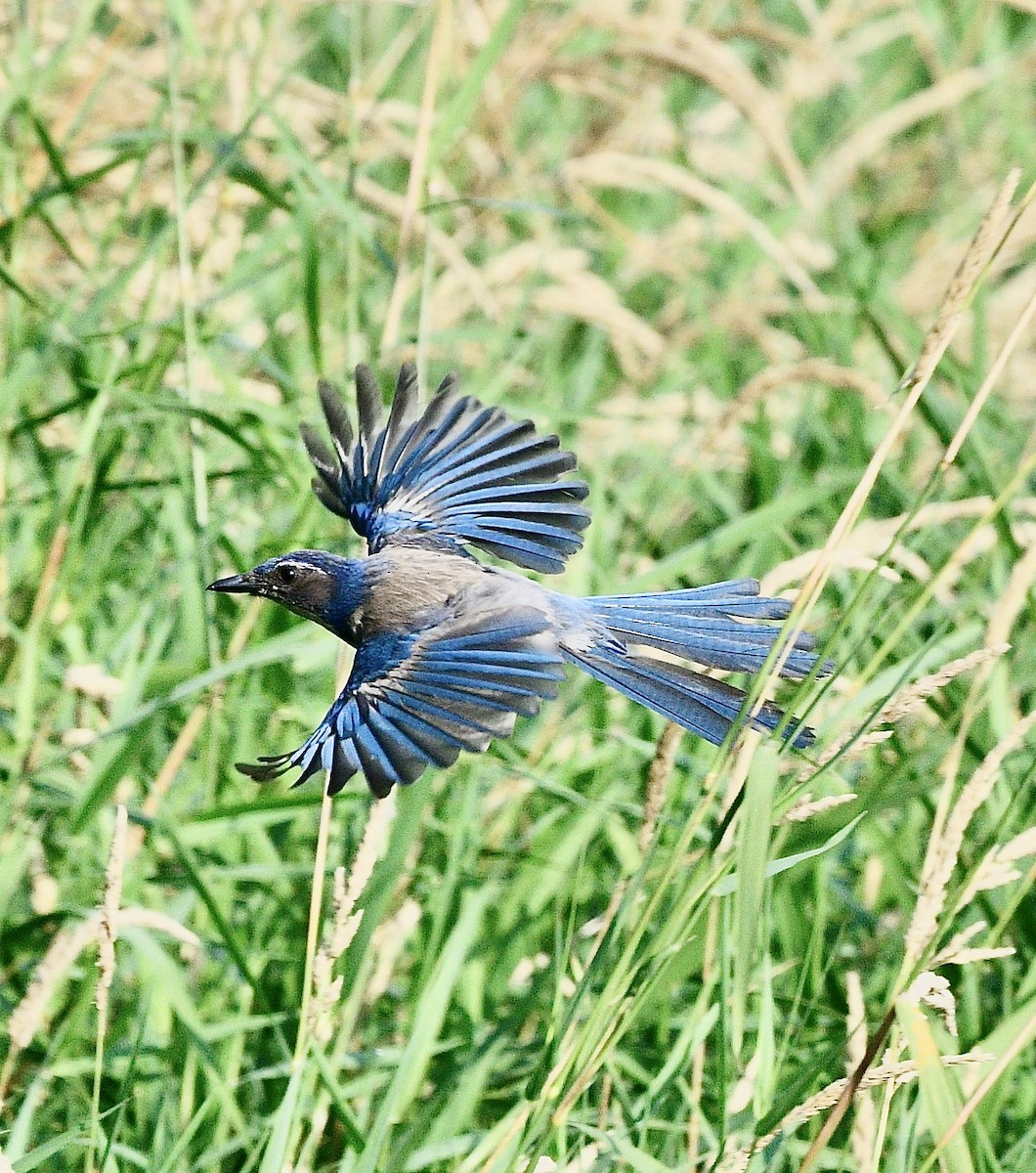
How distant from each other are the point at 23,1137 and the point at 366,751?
674 millimetres

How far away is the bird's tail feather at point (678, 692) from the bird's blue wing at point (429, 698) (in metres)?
0.12

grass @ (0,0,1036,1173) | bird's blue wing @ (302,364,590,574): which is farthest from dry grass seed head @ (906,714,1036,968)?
bird's blue wing @ (302,364,590,574)

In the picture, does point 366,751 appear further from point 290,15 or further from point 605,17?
point 290,15

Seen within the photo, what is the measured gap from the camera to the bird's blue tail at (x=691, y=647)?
7.47ft

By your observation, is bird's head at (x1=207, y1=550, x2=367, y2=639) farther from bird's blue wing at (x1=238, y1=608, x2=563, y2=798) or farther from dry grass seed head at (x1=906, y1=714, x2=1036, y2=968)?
dry grass seed head at (x1=906, y1=714, x2=1036, y2=968)

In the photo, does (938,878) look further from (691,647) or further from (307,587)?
(307,587)

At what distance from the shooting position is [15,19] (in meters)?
3.78

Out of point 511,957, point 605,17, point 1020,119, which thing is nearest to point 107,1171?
point 511,957

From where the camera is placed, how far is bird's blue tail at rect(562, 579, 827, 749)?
228 cm

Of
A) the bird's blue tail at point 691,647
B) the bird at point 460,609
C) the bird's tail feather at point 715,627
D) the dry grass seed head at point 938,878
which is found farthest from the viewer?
the bird's tail feather at point 715,627

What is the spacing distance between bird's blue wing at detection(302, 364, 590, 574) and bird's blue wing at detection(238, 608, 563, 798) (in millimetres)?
525

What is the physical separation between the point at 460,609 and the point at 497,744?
453mm

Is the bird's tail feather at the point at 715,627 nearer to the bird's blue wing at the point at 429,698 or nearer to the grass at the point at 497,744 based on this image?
the grass at the point at 497,744

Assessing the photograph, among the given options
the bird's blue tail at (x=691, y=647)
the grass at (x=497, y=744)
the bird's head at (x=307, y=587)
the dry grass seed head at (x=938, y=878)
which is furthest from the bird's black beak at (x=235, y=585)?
the dry grass seed head at (x=938, y=878)
